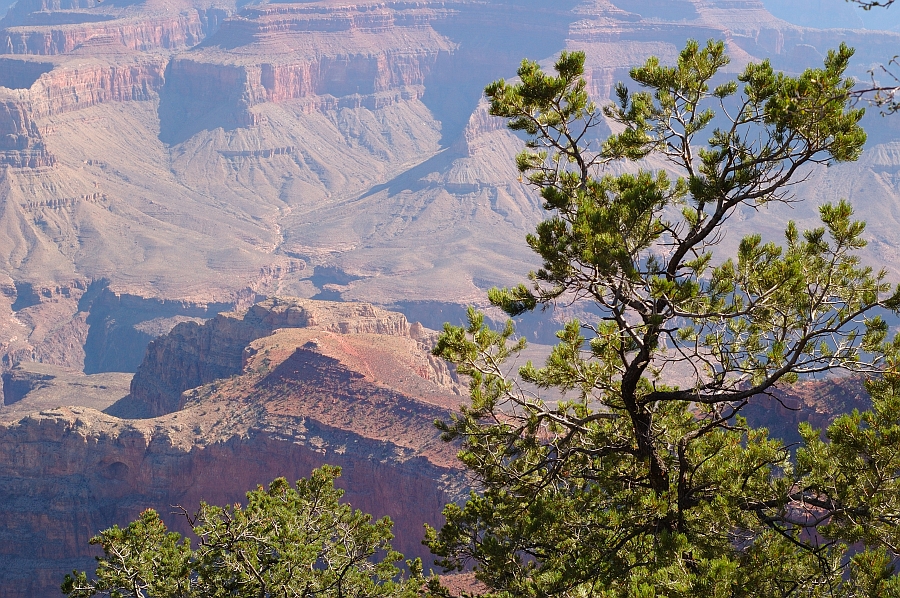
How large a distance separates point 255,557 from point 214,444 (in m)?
40.1

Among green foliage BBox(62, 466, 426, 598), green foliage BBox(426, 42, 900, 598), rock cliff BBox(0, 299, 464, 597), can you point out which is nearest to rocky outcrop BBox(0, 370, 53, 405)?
rock cliff BBox(0, 299, 464, 597)

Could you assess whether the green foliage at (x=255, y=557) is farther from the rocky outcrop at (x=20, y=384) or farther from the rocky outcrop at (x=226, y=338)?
the rocky outcrop at (x=20, y=384)

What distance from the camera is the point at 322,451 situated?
5788 centimetres

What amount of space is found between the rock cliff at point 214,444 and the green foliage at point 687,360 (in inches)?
1463

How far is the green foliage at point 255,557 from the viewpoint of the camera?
22.0 meters

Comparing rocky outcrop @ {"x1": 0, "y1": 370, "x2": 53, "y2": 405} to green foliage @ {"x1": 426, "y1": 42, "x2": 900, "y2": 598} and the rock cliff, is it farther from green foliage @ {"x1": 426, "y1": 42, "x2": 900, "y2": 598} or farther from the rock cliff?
green foliage @ {"x1": 426, "y1": 42, "x2": 900, "y2": 598}

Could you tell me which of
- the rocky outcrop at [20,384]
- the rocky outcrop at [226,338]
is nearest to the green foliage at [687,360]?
the rocky outcrop at [226,338]

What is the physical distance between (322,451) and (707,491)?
4157 cm

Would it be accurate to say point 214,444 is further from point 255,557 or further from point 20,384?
point 20,384

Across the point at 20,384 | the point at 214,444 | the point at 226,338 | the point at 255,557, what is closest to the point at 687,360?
the point at 255,557

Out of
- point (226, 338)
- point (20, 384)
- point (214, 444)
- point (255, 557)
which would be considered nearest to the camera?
point (255, 557)

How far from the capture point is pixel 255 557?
73.9ft

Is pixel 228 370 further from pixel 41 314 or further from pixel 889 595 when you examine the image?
pixel 41 314

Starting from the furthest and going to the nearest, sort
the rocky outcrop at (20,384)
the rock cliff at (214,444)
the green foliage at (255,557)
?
1. the rocky outcrop at (20,384)
2. the rock cliff at (214,444)
3. the green foliage at (255,557)
